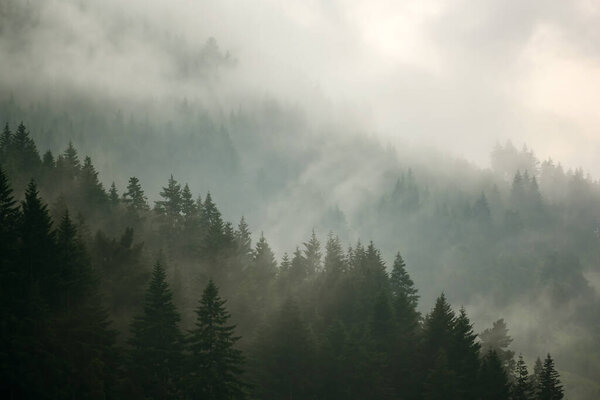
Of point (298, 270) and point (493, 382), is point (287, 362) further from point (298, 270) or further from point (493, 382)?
point (298, 270)

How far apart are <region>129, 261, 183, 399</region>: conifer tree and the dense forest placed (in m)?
0.11

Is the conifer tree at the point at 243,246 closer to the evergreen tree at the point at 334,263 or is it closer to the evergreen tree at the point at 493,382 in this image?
the evergreen tree at the point at 334,263

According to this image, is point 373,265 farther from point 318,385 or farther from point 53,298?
point 53,298

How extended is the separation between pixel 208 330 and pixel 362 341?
2136cm

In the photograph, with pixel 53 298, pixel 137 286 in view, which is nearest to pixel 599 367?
pixel 137 286

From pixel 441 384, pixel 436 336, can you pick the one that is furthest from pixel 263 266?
pixel 441 384

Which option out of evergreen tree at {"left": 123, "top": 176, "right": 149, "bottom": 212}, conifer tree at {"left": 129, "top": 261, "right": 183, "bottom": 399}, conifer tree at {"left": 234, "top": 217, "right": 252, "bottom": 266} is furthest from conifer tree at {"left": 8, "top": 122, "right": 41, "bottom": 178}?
conifer tree at {"left": 129, "top": 261, "right": 183, "bottom": 399}

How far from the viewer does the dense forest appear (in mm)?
38438

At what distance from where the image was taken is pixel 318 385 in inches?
2116

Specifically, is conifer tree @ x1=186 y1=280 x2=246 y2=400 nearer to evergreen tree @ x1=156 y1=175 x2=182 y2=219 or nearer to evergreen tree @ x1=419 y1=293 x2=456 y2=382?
evergreen tree @ x1=419 y1=293 x2=456 y2=382

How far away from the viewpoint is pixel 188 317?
60312 millimetres

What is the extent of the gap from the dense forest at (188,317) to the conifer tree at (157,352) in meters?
0.11

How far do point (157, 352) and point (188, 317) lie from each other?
721 inches

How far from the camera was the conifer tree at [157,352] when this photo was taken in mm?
41656
